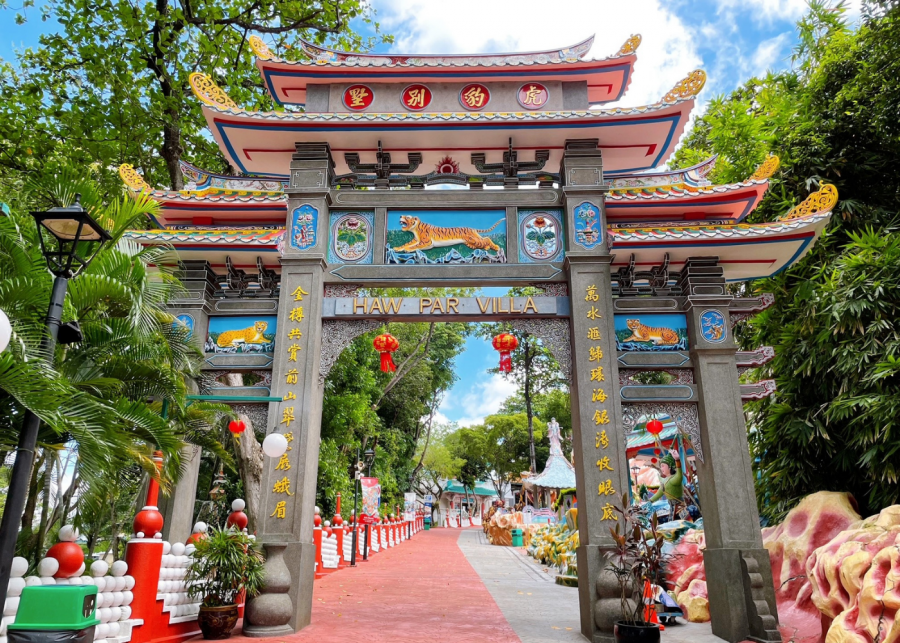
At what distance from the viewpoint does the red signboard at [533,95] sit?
26.7 ft

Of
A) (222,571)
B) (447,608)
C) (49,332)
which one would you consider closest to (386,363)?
(222,571)

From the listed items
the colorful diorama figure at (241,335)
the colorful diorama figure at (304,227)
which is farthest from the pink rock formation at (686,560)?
the colorful diorama figure at (304,227)

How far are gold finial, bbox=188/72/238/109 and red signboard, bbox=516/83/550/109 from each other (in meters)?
3.81

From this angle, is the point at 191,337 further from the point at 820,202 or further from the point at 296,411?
the point at 820,202

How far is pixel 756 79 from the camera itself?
14109 mm

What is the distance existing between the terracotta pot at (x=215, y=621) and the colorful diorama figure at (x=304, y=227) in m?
4.04

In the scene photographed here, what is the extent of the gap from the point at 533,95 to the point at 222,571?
22.6ft

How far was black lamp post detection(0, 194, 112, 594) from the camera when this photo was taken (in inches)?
139

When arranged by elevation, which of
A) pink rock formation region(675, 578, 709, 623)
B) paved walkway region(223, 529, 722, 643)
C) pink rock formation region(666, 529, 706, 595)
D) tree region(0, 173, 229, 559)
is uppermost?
tree region(0, 173, 229, 559)

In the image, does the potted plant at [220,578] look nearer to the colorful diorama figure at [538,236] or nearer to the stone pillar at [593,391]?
the stone pillar at [593,391]

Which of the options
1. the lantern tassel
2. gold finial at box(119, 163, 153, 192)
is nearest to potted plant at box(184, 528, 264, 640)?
the lantern tassel

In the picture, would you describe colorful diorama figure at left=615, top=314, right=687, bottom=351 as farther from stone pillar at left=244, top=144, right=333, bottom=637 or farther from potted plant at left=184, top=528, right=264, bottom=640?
potted plant at left=184, top=528, right=264, bottom=640

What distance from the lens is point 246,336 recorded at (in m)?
7.17

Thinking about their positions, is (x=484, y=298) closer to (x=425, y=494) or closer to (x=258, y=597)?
(x=258, y=597)
